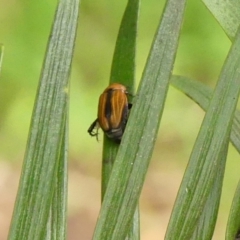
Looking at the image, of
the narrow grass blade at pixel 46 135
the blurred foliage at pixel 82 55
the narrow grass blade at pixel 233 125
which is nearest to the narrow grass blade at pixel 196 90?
the narrow grass blade at pixel 233 125

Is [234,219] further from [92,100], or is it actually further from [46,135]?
[92,100]

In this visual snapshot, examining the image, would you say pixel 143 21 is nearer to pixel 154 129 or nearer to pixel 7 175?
pixel 7 175

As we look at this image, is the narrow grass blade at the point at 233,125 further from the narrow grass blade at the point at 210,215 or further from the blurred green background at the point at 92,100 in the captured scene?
the blurred green background at the point at 92,100

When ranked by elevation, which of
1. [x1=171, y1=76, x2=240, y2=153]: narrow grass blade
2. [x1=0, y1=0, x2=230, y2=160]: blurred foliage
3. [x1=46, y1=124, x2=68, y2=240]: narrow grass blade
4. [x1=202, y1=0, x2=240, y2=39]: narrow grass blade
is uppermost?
[x1=0, y1=0, x2=230, y2=160]: blurred foliage

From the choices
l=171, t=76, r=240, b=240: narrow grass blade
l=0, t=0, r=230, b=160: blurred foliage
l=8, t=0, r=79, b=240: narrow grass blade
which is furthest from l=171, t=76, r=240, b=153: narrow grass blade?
l=0, t=0, r=230, b=160: blurred foliage

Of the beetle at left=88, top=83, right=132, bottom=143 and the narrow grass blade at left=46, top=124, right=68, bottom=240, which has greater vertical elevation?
the beetle at left=88, top=83, right=132, bottom=143

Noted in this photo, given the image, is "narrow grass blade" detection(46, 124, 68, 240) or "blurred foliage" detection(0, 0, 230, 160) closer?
"narrow grass blade" detection(46, 124, 68, 240)

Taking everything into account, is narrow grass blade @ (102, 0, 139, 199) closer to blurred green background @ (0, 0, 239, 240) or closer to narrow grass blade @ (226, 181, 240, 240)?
narrow grass blade @ (226, 181, 240, 240)
